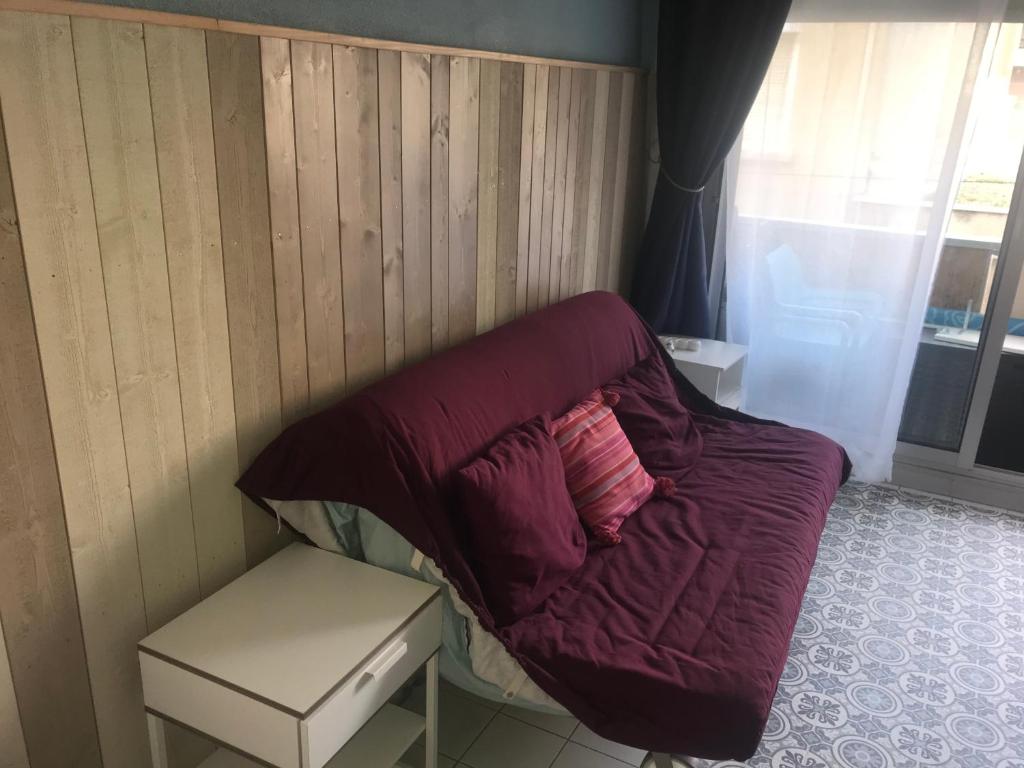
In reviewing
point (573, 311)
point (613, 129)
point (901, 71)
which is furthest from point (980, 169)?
point (573, 311)

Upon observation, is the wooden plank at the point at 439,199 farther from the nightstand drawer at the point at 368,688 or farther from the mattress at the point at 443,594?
the nightstand drawer at the point at 368,688

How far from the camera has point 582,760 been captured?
2068mm

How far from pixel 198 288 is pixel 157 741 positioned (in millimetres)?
890

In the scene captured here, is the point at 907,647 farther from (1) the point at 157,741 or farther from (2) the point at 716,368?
(1) the point at 157,741

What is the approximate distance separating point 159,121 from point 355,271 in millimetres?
627

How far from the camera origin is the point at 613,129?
3295 millimetres

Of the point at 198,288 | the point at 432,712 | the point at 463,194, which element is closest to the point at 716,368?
the point at 463,194

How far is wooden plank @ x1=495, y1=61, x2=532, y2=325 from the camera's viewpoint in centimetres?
255

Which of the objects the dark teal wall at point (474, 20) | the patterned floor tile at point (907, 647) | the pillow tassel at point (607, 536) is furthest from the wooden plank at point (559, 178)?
the patterned floor tile at point (907, 647)

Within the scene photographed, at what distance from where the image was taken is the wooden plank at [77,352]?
1.31 m

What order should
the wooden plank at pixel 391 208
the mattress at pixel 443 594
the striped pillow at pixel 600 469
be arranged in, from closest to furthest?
the mattress at pixel 443 594
the wooden plank at pixel 391 208
the striped pillow at pixel 600 469

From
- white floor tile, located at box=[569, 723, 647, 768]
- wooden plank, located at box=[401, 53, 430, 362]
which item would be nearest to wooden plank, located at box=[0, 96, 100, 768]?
wooden plank, located at box=[401, 53, 430, 362]

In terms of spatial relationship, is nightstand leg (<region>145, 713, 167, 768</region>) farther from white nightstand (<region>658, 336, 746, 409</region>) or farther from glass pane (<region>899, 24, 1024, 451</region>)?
glass pane (<region>899, 24, 1024, 451</region>)

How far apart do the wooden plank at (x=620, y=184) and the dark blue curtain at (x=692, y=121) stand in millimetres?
128
